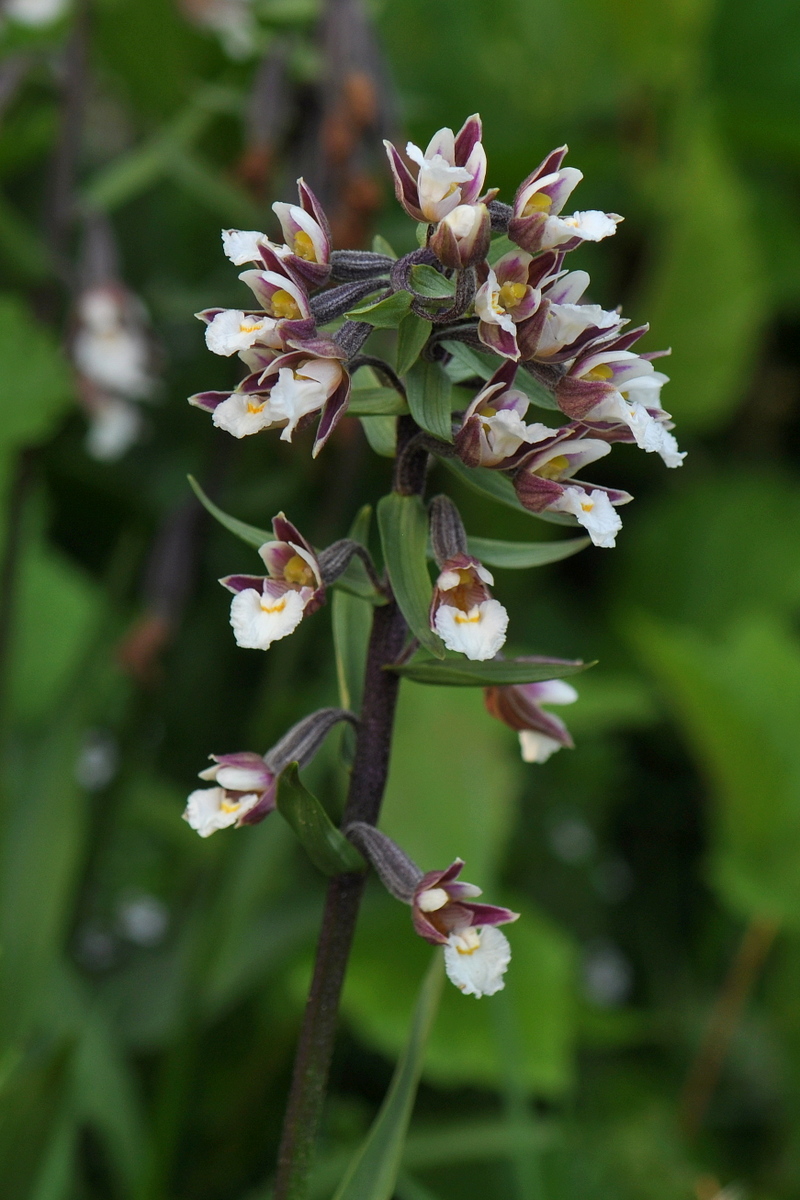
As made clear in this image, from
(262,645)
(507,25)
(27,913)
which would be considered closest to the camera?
(262,645)

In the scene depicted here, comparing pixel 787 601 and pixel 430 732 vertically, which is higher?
pixel 787 601

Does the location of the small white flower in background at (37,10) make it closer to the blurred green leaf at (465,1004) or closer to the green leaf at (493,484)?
the blurred green leaf at (465,1004)

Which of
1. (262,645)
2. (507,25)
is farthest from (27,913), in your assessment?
(507,25)

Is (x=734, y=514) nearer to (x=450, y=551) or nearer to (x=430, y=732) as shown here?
(x=430, y=732)

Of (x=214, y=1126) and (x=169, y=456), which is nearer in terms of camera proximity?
(x=214, y=1126)

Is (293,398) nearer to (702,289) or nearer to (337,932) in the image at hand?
(337,932)

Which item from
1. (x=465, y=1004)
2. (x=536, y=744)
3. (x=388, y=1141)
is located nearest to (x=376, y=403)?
(x=536, y=744)

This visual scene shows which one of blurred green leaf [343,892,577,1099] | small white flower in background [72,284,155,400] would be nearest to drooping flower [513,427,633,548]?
blurred green leaf [343,892,577,1099]

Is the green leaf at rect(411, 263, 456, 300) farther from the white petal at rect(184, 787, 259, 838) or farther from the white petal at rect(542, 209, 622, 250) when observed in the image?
the white petal at rect(184, 787, 259, 838)
